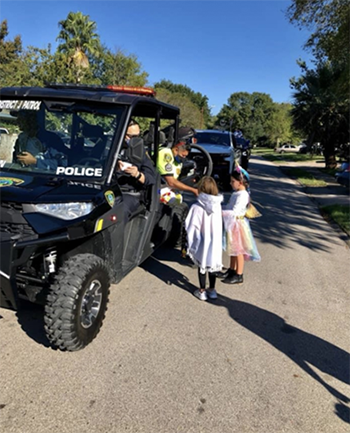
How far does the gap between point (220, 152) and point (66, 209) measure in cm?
874

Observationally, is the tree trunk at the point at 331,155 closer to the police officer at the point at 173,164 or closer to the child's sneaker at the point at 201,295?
the police officer at the point at 173,164

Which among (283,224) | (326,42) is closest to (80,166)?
(283,224)

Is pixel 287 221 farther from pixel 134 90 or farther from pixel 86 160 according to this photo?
pixel 86 160

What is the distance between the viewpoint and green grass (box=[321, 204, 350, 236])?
28.3ft

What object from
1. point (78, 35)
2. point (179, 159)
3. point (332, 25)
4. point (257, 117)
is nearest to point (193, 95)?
point (257, 117)

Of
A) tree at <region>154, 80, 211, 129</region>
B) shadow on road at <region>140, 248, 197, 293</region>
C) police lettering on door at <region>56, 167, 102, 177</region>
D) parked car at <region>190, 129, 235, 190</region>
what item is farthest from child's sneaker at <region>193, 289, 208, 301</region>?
tree at <region>154, 80, 211, 129</region>

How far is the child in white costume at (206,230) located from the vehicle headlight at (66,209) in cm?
158

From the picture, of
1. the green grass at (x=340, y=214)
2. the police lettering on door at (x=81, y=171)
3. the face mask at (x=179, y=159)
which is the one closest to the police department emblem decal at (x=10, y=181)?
the police lettering on door at (x=81, y=171)

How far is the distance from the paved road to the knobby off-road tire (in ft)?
0.71

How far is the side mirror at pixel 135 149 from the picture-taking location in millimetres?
3546

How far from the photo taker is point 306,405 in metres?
2.78

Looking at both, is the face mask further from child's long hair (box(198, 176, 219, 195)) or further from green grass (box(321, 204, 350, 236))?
green grass (box(321, 204, 350, 236))

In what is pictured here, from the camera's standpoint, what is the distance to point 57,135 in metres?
3.73

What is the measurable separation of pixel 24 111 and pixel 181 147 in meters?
2.35
